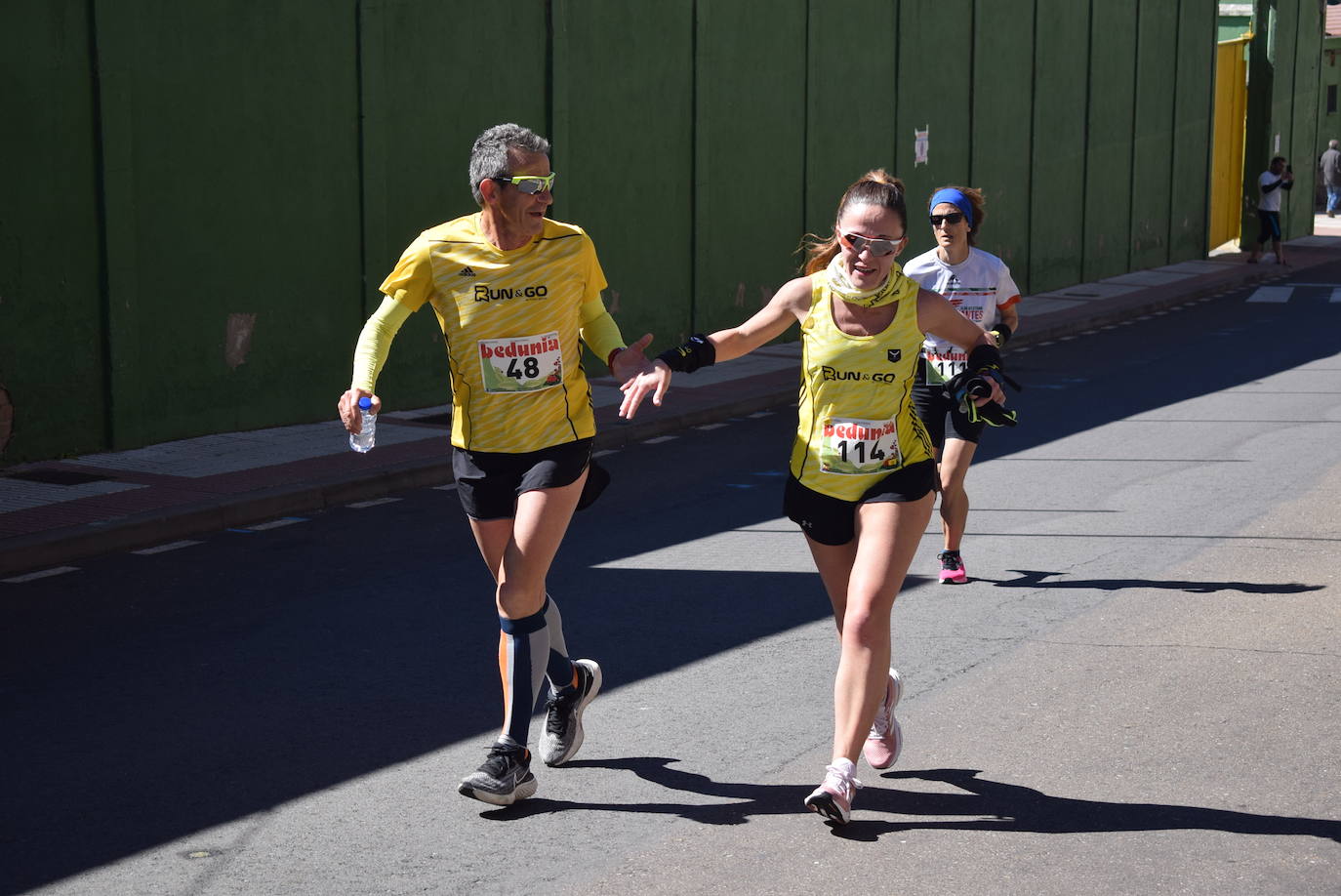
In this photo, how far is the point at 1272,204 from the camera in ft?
101

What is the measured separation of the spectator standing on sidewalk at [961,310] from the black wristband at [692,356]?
310 centimetres

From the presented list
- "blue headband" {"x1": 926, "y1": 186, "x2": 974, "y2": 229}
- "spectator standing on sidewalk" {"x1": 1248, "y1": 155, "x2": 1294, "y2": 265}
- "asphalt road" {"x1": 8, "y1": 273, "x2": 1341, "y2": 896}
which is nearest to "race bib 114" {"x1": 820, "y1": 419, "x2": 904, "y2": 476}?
"asphalt road" {"x1": 8, "y1": 273, "x2": 1341, "y2": 896}

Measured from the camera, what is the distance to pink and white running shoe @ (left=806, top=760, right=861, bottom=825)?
5160 mm

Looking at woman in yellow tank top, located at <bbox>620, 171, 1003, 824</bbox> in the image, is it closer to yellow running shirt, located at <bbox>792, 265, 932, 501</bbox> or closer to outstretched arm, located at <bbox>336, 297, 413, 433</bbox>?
yellow running shirt, located at <bbox>792, 265, 932, 501</bbox>

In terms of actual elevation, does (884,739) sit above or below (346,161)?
below

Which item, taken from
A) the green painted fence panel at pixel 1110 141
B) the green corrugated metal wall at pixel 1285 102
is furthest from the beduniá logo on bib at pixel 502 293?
the green corrugated metal wall at pixel 1285 102

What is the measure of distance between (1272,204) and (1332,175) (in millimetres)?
17565

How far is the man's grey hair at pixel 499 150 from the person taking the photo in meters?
5.50

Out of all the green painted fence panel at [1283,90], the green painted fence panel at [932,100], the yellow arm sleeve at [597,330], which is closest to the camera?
the yellow arm sleeve at [597,330]

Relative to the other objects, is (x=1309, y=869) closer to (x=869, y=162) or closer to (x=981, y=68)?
(x=869, y=162)

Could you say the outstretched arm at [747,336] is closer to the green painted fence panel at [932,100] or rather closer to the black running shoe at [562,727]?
the black running shoe at [562,727]

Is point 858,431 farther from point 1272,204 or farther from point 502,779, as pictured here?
point 1272,204

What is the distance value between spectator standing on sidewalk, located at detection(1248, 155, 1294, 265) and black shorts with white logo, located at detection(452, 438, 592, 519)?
2688 cm

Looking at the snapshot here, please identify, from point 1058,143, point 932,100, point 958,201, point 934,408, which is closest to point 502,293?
point 934,408
